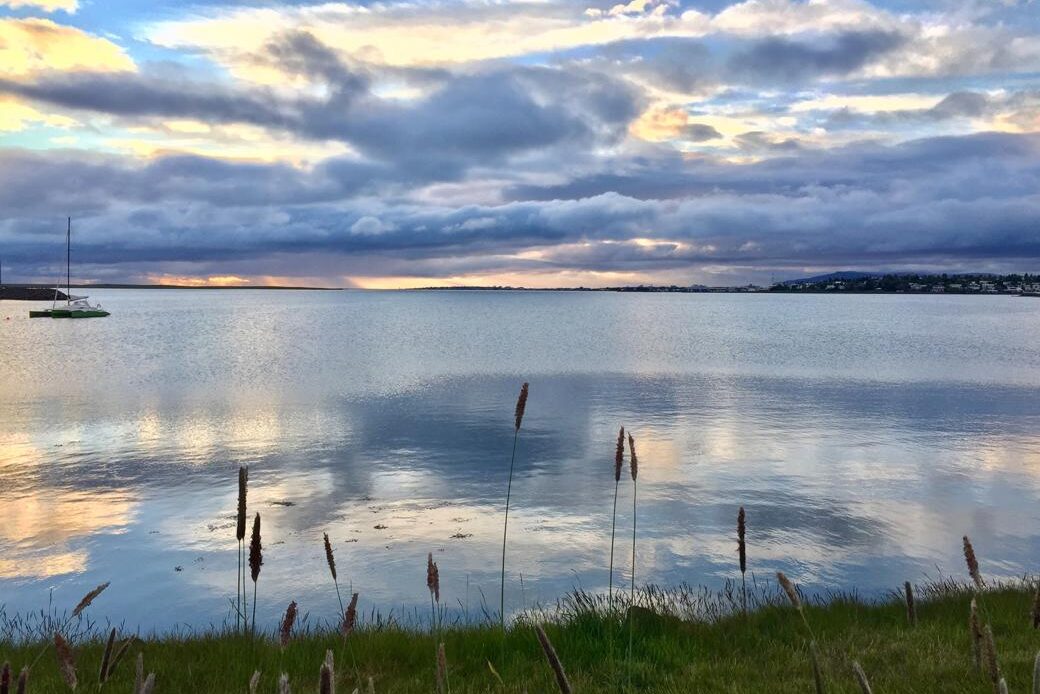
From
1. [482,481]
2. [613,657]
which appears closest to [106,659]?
[613,657]

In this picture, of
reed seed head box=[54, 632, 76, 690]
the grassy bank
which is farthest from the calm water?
reed seed head box=[54, 632, 76, 690]

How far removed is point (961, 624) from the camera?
10055mm

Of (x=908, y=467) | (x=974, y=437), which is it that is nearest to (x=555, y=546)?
(x=908, y=467)

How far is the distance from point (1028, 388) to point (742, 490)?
33698mm

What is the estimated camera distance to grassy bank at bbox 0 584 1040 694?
24.4ft

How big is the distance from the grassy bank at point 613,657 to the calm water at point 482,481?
434cm

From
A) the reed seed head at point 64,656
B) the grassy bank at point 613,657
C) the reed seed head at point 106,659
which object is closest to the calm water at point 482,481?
the grassy bank at point 613,657

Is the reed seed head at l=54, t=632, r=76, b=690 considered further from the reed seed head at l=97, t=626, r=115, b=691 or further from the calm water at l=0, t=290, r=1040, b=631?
the calm water at l=0, t=290, r=1040, b=631

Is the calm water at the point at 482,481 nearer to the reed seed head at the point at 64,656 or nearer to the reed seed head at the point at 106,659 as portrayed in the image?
the reed seed head at the point at 106,659

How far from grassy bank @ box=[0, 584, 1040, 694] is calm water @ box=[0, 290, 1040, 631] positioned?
434 cm

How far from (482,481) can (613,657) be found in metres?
14.7

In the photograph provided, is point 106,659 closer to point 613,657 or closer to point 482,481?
point 613,657

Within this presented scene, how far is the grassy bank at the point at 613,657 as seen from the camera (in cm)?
743

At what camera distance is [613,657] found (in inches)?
331
